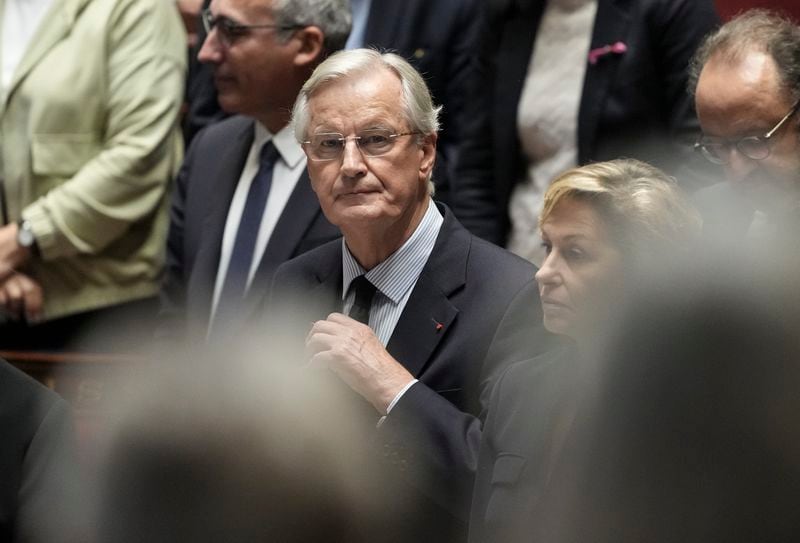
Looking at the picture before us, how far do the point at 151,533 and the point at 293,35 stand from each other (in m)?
2.13

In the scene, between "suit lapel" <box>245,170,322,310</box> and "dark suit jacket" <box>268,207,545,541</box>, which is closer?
"dark suit jacket" <box>268,207,545,541</box>

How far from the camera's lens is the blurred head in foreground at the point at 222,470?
119cm

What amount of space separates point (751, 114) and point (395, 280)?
2.17 feet

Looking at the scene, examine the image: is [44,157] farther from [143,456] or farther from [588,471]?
[588,471]

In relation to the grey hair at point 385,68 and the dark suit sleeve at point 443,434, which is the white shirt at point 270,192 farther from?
the dark suit sleeve at point 443,434

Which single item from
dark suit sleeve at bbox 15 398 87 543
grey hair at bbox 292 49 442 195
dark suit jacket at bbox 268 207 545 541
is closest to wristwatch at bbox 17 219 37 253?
dark suit jacket at bbox 268 207 545 541

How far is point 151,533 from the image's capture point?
3.83 ft

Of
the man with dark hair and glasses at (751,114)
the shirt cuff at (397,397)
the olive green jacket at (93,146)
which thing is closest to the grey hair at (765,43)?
the man with dark hair and glasses at (751,114)

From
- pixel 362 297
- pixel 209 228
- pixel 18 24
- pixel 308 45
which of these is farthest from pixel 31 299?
pixel 362 297

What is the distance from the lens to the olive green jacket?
11.5 feet

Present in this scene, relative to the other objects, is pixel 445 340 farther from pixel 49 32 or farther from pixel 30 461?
A: pixel 49 32

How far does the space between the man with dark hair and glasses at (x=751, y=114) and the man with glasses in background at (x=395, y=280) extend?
37 centimetres

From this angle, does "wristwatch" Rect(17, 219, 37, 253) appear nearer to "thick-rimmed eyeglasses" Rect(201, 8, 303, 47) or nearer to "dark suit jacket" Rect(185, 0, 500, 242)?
"thick-rimmed eyeglasses" Rect(201, 8, 303, 47)

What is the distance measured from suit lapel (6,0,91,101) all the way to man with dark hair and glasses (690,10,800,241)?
182 cm
